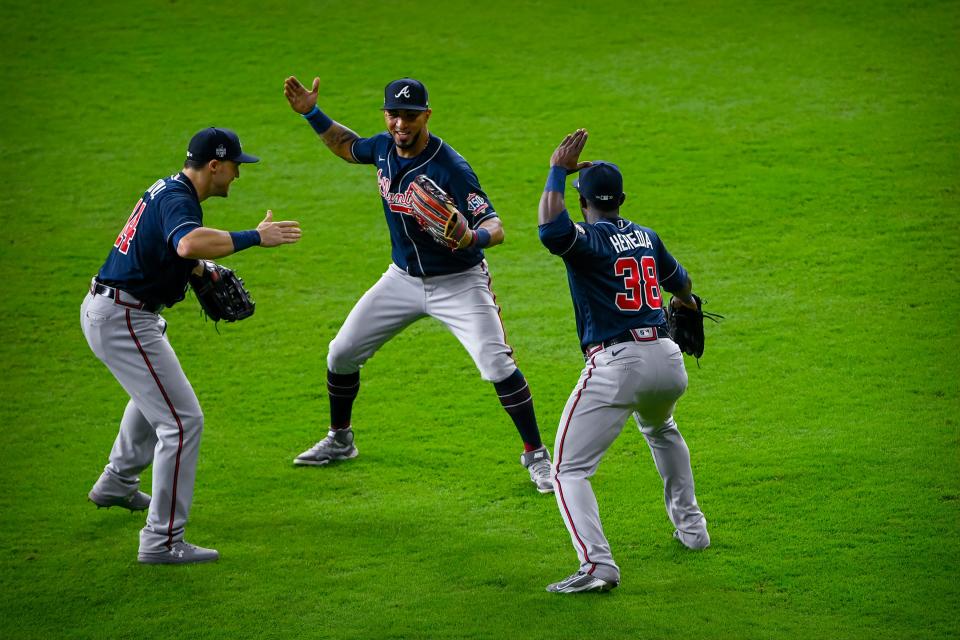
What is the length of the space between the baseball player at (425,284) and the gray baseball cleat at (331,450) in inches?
5.6

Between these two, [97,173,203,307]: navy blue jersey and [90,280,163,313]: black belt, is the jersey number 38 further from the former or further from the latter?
[90,280,163,313]: black belt

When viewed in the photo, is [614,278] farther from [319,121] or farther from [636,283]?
[319,121]

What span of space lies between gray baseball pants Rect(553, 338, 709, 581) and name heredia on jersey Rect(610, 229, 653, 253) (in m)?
0.43

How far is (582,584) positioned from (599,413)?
75 centimetres

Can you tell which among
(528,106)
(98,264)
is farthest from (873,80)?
(98,264)

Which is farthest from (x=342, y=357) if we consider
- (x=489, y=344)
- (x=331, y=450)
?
(x=489, y=344)

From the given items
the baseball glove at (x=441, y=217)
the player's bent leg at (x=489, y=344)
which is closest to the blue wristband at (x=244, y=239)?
the baseball glove at (x=441, y=217)

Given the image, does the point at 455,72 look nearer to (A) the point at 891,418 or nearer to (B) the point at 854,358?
(B) the point at 854,358

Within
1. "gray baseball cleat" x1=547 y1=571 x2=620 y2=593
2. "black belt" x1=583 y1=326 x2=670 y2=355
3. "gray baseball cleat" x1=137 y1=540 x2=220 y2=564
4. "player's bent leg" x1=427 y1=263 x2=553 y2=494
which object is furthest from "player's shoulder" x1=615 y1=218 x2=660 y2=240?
"gray baseball cleat" x1=137 y1=540 x2=220 y2=564

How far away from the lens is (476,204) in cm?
595

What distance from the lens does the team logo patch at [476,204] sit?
233 inches

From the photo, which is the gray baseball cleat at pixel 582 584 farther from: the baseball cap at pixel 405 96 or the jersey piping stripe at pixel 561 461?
the baseball cap at pixel 405 96

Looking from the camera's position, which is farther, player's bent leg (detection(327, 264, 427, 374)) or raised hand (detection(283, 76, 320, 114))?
raised hand (detection(283, 76, 320, 114))

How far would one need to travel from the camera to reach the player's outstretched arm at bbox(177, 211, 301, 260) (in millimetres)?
4988
